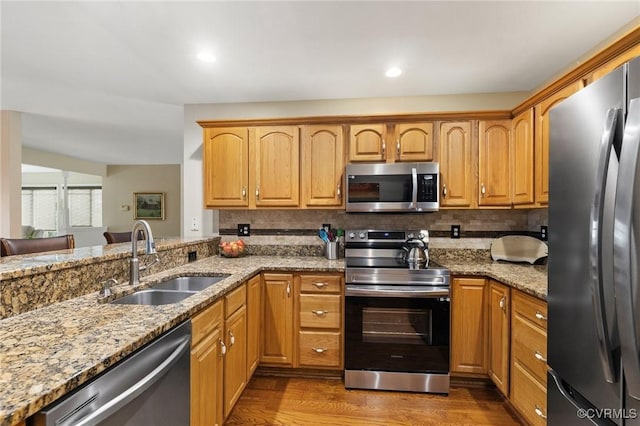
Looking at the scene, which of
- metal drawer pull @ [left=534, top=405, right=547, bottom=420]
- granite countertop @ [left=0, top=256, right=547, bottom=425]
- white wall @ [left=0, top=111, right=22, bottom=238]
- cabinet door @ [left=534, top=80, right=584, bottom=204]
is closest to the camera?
granite countertop @ [left=0, top=256, right=547, bottom=425]

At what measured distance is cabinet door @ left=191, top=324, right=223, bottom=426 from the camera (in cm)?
127

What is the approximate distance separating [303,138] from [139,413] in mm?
2235

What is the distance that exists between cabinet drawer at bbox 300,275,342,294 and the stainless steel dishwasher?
1201mm

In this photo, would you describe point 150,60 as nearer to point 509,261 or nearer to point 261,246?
point 261,246

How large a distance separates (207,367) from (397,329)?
1.37 metres

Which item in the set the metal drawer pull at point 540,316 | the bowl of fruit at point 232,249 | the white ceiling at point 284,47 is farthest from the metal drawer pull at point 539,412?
the bowl of fruit at point 232,249

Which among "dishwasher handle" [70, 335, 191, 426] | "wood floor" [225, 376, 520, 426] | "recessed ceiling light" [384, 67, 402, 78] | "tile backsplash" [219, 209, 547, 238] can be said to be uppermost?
"recessed ceiling light" [384, 67, 402, 78]

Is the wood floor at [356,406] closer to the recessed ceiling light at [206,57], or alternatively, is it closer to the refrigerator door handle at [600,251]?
the refrigerator door handle at [600,251]

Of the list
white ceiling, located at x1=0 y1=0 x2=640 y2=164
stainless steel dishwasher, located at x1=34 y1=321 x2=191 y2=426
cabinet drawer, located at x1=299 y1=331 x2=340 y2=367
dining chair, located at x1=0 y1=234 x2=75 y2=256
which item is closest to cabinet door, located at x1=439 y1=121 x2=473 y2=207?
white ceiling, located at x1=0 y1=0 x2=640 y2=164

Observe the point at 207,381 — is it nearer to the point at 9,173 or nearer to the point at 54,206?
the point at 9,173

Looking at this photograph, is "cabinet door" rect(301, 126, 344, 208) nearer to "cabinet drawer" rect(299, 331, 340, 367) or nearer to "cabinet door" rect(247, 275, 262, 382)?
"cabinet door" rect(247, 275, 262, 382)

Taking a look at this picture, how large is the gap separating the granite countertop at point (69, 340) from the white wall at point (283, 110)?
1.50m

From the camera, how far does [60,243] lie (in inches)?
102

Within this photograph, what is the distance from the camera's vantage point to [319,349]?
7.54 feet
